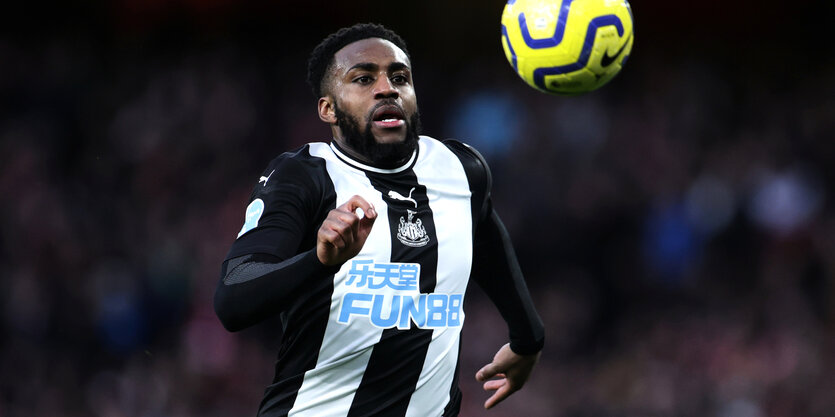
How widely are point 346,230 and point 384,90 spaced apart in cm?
115

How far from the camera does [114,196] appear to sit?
9.59m

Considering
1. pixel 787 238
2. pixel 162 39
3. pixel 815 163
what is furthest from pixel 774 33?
pixel 162 39

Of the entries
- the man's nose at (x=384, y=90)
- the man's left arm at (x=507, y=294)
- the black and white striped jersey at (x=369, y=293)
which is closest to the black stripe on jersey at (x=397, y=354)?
the black and white striped jersey at (x=369, y=293)

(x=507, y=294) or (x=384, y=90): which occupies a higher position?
(x=384, y=90)

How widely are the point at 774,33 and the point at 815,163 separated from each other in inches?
71.0

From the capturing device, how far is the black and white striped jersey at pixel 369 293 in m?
3.47

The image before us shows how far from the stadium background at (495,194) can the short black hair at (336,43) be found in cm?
513

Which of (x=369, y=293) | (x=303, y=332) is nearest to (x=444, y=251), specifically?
(x=369, y=293)

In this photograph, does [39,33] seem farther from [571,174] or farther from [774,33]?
[774,33]

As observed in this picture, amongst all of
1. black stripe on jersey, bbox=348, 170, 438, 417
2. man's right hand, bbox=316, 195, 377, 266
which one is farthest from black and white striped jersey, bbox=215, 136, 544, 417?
man's right hand, bbox=316, 195, 377, 266

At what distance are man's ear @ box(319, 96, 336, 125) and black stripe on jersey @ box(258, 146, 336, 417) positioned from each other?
0.34 meters

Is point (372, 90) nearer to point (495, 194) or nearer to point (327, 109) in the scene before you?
point (327, 109)

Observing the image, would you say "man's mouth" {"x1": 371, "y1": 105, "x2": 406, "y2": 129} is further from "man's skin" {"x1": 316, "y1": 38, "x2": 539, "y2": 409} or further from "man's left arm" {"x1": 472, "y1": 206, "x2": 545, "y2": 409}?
"man's left arm" {"x1": 472, "y1": 206, "x2": 545, "y2": 409}

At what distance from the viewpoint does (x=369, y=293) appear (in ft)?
11.6
